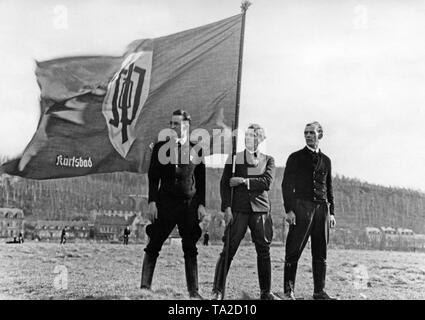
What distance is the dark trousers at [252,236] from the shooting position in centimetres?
688

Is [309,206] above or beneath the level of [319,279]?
above

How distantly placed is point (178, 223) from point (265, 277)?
1063 millimetres

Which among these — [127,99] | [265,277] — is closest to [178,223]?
[265,277]

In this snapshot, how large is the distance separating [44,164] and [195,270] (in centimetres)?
189

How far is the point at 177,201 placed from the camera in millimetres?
6875

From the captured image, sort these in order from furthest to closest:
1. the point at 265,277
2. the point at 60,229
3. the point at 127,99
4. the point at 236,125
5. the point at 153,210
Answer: the point at 60,229 → the point at 127,99 → the point at 265,277 → the point at 153,210 → the point at 236,125

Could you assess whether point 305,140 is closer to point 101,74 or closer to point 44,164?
point 101,74

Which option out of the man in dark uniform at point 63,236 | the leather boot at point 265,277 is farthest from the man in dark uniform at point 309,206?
the man in dark uniform at point 63,236

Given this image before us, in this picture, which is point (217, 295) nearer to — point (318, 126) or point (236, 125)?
point (236, 125)

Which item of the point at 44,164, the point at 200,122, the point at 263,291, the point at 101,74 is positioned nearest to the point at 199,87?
the point at 200,122

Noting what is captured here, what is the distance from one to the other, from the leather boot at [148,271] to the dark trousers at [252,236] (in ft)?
2.16

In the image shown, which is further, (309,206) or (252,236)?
(309,206)

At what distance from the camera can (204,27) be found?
715 centimetres

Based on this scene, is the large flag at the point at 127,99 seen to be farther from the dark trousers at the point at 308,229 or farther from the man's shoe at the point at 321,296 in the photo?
the man's shoe at the point at 321,296
